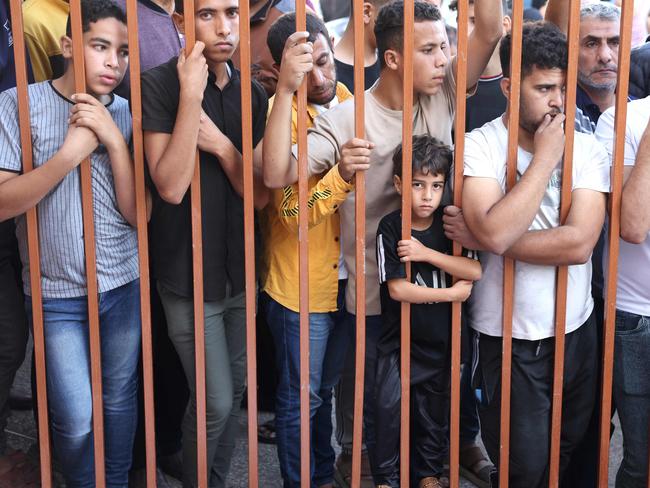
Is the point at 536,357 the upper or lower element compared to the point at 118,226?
lower

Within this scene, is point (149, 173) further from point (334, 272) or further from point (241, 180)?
point (334, 272)

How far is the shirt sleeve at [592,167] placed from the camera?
271cm

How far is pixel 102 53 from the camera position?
2.79 m


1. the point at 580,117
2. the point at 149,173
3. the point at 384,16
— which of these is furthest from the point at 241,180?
the point at 580,117

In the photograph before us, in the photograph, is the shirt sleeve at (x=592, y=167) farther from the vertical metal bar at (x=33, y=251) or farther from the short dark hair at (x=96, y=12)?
the vertical metal bar at (x=33, y=251)

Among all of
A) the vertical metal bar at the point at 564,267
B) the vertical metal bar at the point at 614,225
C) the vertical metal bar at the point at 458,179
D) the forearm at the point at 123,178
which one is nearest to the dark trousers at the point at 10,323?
the forearm at the point at 123,178

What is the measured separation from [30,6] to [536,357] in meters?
2.25

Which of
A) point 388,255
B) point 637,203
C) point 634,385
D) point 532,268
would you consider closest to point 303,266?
point 388,255

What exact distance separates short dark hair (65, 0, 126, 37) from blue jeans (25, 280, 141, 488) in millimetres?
849

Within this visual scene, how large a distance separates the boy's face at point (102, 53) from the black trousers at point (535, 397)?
1.43 metres

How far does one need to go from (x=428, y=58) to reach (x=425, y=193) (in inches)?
18.5

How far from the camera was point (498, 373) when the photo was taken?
9.37 ft

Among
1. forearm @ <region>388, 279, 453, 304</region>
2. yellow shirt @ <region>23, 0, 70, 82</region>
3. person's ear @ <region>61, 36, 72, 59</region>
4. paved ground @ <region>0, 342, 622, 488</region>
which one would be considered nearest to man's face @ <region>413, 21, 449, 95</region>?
forearm @ <region>388, 279, 453, 304</region>

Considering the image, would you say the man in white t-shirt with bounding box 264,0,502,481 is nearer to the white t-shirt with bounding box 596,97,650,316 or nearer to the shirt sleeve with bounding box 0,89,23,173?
the white t-shirt with bounding box 596,97,650,316
